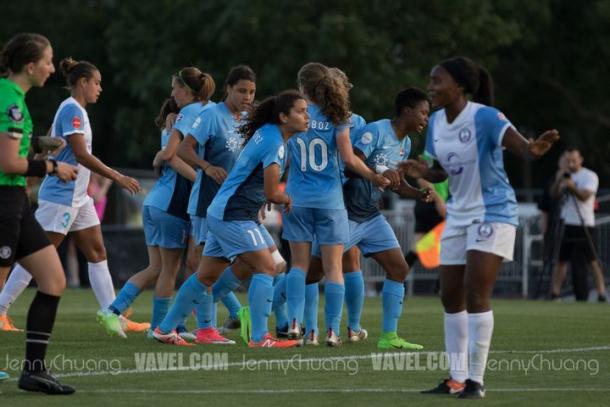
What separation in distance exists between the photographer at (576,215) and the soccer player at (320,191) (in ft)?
37.2

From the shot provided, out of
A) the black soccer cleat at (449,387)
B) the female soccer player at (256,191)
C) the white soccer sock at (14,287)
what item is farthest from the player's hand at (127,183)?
the black soccer cleat at (449,387)

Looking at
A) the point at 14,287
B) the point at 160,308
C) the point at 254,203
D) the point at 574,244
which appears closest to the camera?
the point at 254,203

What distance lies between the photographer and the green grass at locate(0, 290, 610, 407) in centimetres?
849

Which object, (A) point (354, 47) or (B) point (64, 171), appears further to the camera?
(A) point (354, 47)

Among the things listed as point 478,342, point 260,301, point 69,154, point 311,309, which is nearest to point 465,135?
point 478,342

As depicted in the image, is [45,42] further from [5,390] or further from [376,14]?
[376,14]

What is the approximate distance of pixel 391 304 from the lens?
1223 cm

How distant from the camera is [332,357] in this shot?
1092 centimetres

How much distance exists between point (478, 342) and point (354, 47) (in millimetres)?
27078

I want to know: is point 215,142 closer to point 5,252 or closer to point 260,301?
point 260,301

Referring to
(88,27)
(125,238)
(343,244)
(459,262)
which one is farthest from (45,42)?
(88,27)

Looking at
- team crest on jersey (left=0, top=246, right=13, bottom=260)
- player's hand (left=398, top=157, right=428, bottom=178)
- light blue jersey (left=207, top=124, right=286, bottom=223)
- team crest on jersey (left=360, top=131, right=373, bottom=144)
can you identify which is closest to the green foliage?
team crest on jersey (left=360, top=131, right=373, bottom=144)

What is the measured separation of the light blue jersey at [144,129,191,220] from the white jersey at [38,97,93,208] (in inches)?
25.7

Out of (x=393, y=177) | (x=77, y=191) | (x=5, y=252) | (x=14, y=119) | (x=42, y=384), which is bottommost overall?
(x=42, y=384)
